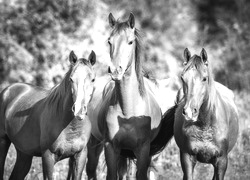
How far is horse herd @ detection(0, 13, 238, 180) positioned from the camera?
21.5 feet

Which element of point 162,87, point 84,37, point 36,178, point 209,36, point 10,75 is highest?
point 209,36

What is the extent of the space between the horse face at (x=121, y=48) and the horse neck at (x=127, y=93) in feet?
0.48

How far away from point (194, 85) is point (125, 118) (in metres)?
1.01

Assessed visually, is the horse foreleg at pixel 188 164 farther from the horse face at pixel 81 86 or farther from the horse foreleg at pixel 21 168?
the horse foreleg at pixel 21 168

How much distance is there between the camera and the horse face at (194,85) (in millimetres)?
6395

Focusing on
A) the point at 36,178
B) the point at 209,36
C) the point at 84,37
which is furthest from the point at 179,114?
the point at 209,36

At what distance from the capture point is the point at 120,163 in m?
8.28

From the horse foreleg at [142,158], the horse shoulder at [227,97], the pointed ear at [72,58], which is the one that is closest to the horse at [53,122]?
the pointed ear at [72,58]

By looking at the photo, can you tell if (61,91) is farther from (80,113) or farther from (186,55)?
(186,55)

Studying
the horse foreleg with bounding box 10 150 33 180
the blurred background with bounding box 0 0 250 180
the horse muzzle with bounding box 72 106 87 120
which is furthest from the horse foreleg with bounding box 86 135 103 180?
the horse muzzle with bounding box 72 106 87 120

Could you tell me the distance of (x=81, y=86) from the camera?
649 centimetres

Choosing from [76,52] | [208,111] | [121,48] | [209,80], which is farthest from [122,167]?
[76,52]

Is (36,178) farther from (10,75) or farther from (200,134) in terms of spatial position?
(10,75)

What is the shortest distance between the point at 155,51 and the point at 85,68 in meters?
11.1
